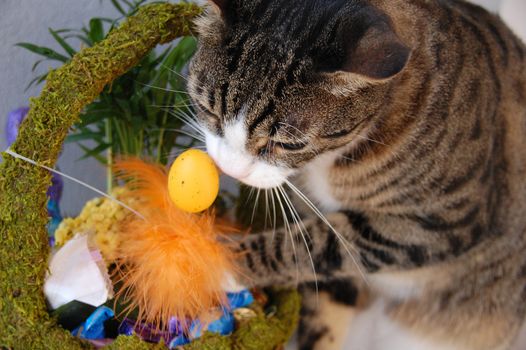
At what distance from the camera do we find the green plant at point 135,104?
95 centimetres

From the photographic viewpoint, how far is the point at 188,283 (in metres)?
0.83

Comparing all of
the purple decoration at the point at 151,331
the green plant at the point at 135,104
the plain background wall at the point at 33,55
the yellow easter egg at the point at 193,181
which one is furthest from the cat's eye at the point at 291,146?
the plain background wall at the point at 33,55

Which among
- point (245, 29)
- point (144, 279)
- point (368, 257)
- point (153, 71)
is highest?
point (245, 29)

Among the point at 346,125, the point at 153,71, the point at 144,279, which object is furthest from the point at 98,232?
the point at 346,125

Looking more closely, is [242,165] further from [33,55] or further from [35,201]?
[33,55]

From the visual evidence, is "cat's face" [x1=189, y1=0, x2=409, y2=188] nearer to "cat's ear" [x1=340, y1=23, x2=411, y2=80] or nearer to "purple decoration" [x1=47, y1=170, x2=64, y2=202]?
"cat's ear" [x1=340, y1=23, x2=411, y2=80]

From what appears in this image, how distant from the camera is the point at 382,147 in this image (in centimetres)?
88

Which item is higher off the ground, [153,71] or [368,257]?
[153,71]

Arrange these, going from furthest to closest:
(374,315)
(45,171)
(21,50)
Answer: (374,315) → (21,50) → (45,171)

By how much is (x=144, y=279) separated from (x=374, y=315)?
66 centimetres

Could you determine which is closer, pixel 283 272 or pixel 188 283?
pixel 188 283

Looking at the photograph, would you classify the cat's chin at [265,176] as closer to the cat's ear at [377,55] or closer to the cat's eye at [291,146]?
the cat's eye at [291,146]

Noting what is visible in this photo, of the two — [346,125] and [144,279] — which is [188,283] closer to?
[144,279]

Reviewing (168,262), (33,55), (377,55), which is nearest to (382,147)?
(377,55)
